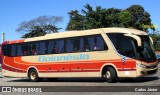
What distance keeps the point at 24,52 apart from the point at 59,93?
10.6 metres

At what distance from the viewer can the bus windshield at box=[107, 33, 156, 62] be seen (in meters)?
20.4

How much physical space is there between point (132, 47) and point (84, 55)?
3.41 meters

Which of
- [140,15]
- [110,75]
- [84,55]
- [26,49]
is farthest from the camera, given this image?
[140,15]

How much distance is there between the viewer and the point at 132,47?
2041 cm

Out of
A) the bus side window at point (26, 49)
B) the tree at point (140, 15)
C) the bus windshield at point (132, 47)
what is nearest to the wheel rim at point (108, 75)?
the bus windshield at point (132, 47)

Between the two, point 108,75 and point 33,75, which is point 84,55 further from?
point 33,75

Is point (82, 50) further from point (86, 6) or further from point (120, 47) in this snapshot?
point (86, 6)

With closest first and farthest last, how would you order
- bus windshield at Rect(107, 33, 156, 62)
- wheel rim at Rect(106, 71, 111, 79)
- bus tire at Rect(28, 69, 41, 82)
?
bus windshield at Rect(107, 33, 156, 62), wheel rim at Rect(106, 71, 111, 79), bus tire at Rect(28, 69, 41, 82)

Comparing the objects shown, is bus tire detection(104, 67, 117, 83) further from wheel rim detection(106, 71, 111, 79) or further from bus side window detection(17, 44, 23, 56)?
bus side window detection(17, 44, 23, 56)

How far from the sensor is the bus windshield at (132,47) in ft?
66.8

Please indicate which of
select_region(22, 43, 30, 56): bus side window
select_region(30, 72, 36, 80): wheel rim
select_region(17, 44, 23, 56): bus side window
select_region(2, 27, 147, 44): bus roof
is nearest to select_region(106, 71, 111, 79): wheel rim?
select_region(2, 27, 147, 44): bus roof

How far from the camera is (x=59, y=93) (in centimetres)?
1683

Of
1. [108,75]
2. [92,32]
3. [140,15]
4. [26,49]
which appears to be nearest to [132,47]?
[108,75]

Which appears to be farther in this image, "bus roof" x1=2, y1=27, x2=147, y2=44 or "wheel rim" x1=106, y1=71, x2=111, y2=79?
"wheel rim" x1=106, y1=71, x2=111, y2=79
